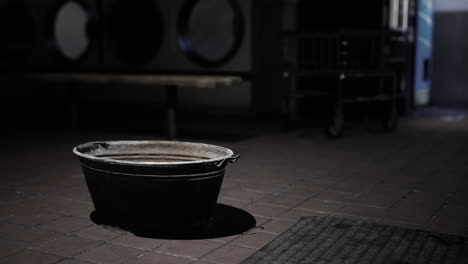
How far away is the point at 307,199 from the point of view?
144 inches

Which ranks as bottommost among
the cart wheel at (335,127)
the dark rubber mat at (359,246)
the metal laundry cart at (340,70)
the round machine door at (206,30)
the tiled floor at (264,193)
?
the tiled floor at (264,193)

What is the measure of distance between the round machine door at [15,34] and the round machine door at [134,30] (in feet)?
5.86

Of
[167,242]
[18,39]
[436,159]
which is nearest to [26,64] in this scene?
[18,39]

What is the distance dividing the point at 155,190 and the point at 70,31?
888cm

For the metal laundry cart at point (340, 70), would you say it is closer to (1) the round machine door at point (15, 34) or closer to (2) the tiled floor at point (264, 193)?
(2) the tiled floor at point (264, 193)

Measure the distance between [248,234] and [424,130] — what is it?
4.97 metres

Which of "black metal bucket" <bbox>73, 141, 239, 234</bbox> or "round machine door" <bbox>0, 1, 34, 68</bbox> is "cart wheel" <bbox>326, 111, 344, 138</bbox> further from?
"round machine door" <bbox>0, 1, 34, 68</bbox>

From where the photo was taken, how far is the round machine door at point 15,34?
1020cm

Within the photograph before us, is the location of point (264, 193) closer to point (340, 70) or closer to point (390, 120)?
point (340, 70)

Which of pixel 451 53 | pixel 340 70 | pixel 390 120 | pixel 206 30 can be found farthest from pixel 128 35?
pixel 451 53

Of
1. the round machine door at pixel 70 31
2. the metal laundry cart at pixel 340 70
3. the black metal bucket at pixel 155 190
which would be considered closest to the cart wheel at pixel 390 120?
the metal laundry cart at pixel 340 70

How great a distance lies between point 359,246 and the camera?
8.76 feet

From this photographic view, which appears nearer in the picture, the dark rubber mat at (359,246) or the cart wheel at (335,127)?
the dark rubber mat at (359,246)

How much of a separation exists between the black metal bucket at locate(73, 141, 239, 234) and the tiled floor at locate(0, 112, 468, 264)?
4.6 inches
